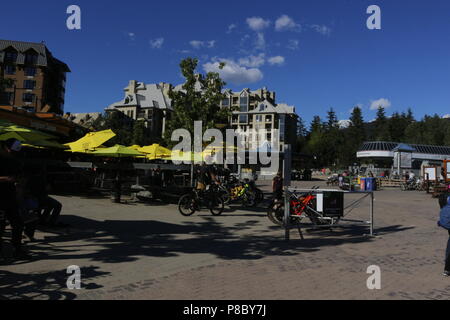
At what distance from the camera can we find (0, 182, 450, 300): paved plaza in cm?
430

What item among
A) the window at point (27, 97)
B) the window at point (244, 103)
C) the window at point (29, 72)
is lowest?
the window at point (27, 97)

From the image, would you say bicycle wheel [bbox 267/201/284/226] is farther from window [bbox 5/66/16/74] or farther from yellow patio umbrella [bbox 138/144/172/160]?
window [bbox 5/66/16/74]

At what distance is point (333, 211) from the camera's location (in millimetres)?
8625

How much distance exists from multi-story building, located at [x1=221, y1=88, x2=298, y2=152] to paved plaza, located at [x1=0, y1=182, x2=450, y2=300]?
76690mm

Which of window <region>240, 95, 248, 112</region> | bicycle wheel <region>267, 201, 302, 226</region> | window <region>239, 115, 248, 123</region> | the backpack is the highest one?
window <region>240, 95, 248, 112</region>

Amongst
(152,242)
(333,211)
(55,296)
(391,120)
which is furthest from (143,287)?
(391,120)

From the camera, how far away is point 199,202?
1092 centimetres

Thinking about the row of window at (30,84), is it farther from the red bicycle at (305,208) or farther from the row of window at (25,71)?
the red bicycle at (305,208)

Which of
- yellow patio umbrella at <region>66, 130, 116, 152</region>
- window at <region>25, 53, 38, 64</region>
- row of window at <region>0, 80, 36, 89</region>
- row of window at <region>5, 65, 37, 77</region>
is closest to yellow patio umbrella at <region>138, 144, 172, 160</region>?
yellow patio umbrella at <region>66, 130, 116, 152</region>

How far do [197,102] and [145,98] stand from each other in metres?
75.0

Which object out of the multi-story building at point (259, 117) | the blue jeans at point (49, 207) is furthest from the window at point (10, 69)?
the blue jeans at point (49, 207)

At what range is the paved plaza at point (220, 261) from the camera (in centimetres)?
430

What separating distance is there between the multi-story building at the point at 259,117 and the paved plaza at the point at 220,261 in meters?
76.7

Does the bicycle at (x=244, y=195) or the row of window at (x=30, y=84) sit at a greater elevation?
the row of window at (x=30, y=84)
